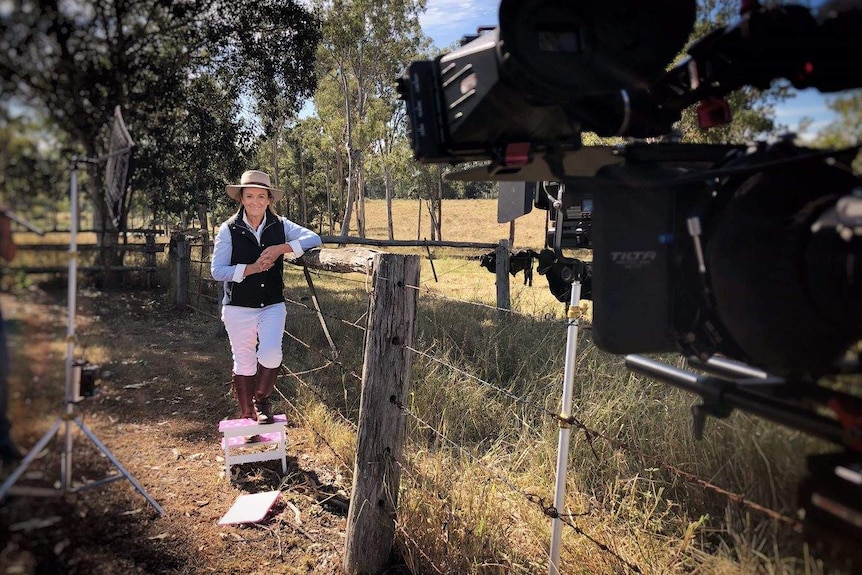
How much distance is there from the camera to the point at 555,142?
113 centimetres

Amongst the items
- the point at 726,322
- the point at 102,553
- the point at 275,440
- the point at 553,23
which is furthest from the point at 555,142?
the point at 275,440

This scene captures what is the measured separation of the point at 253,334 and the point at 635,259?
294cm

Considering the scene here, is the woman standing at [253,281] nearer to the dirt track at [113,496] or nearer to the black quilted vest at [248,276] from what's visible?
the black quilted vest at [248,276]

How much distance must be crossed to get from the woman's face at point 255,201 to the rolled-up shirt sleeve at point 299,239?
0.22 metres

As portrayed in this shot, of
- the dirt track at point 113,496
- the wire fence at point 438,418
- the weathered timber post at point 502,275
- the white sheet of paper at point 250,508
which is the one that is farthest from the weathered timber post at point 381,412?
the weathered timber post at point 502,275

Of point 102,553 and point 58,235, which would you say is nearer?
point 58,235

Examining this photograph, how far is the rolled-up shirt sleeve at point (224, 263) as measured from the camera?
3.37 metres

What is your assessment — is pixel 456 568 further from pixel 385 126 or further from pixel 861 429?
pixel 385 126

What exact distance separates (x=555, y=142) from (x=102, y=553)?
1.24 metres

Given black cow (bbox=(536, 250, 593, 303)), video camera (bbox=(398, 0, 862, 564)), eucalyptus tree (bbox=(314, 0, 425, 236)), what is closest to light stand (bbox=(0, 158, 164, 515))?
video camera (bbox=(398, 0, 862, 564))

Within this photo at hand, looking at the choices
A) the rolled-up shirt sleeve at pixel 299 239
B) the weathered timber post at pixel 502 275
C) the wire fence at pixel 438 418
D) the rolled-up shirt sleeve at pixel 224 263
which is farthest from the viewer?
the weathered timber post at pixel 502 275

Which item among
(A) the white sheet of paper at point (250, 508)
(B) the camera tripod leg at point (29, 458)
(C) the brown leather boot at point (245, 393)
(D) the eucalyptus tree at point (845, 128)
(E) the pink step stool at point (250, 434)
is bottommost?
(A) the white sheet of paper at point (250, 508)

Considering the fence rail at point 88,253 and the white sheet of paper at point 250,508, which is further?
the white sheet of paper at point 250,508

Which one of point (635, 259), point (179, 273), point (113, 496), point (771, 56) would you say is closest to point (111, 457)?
point (113, 496)
